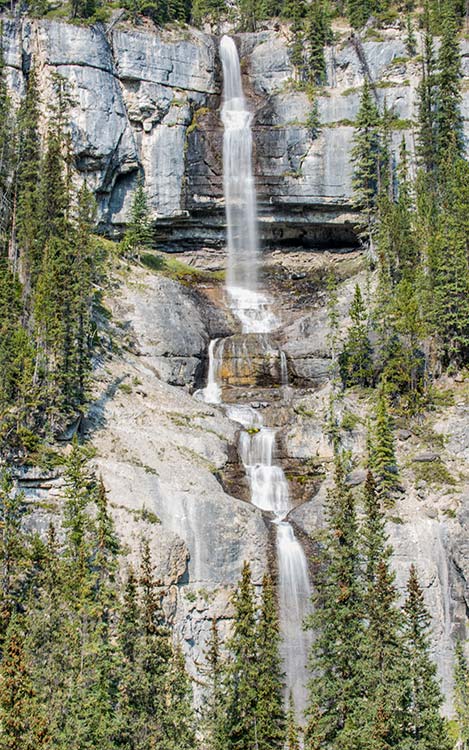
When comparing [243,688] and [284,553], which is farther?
[284,553]

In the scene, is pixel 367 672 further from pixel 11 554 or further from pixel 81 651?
pixel 11 554

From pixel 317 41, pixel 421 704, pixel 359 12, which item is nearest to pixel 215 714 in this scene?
pixel 421 704

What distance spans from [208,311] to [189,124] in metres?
22.0

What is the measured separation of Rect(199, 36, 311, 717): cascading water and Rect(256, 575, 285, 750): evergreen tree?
4995 millimetres

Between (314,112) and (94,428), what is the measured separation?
4423 centimetres

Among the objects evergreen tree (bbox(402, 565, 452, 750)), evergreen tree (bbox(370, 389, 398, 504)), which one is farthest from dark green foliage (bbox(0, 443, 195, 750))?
evergreen tree (bbox(370, 389, 398, 504))

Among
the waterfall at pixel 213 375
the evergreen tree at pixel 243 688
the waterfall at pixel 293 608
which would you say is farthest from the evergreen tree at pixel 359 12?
the evergreen tree at pixel 243 688

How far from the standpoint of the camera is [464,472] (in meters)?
49.9

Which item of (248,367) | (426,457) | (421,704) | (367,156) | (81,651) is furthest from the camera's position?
(367,156)

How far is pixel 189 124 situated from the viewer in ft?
262

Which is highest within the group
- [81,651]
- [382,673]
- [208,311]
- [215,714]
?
[208,311]

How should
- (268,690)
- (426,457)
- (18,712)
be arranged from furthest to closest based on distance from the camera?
1. (426,457)
2. (268,690)
3. (18,712)

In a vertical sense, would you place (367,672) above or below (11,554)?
below

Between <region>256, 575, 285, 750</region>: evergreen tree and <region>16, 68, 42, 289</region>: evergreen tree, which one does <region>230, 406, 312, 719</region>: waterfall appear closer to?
<region>256, 575, 285, 750</region>: evergreen tree
